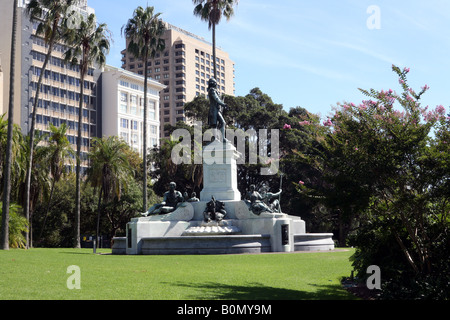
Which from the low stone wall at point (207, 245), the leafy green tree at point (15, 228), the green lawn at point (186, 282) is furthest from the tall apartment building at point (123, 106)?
the green lawn at point (186, 282)

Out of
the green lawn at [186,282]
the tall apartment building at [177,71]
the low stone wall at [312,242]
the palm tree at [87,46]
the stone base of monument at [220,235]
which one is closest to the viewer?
the green lawn at [186,282]

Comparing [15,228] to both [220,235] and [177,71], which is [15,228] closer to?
[220,235]

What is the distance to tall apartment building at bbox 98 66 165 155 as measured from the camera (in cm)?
10288

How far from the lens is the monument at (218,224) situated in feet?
71.8

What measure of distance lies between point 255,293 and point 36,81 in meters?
85.7

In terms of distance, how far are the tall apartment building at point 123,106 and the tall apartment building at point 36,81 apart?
3738 millimetres

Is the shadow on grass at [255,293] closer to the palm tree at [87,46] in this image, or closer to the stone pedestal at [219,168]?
the stone pedestal at [219,168]

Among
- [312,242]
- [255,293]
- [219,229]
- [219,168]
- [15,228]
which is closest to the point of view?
[255,293]

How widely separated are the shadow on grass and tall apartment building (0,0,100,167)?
75564 millimetres

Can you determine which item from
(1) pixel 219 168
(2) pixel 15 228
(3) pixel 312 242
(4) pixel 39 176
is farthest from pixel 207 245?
(4) pixel 39 176

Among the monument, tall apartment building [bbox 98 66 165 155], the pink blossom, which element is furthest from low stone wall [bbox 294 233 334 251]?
tall apartment building [bbox 98 66 165 155]

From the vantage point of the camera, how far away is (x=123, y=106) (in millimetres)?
105375

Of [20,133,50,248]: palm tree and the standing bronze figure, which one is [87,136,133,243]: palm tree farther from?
the standing bronze figure
